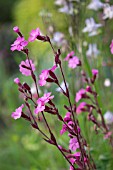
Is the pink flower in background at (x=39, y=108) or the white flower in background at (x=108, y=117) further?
the white flower in background at (x=108, y=117)

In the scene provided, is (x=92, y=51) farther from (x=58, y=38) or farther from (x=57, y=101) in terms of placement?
(x=57, y=101)

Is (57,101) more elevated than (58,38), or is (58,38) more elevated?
(57,101)

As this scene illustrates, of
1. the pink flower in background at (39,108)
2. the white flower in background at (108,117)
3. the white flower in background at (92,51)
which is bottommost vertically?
the pink flower in background at (39,108)

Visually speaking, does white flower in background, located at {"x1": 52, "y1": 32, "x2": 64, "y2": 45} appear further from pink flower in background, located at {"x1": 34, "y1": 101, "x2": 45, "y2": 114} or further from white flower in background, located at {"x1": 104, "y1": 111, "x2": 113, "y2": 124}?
pink flower in background, located at {"x1": 34, "y1": 101, "x2": 45, "y2": 114}

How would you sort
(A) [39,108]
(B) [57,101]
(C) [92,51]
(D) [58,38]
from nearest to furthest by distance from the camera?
(A) [39,108] < (C) [92,51] < (D) [58,38] < (B) [57,101]

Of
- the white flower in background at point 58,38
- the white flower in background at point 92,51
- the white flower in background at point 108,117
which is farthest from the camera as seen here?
the white flower in background at point 58,38

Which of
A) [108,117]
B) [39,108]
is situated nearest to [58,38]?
[108,117]

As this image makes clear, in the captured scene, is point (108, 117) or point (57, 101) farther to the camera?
Result: point (57, 101)

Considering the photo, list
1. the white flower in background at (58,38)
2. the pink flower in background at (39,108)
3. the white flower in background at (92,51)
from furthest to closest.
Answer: the white flower in background at (58,38) < the white flower in background at (92,51) < the pink flower in background at (39,108)

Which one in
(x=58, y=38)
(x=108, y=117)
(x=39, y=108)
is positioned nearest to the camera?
(x=39, y=108)

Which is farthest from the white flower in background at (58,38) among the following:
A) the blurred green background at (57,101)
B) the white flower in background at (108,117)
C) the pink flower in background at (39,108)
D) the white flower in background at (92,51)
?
the pink flower in background at (39,108)

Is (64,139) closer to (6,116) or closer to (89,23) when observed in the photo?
(89,23)

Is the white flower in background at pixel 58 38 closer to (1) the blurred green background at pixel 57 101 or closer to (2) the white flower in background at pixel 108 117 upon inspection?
(1) the blurred green background at pixel 57 101

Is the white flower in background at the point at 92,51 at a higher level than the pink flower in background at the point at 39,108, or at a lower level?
higher
